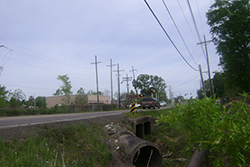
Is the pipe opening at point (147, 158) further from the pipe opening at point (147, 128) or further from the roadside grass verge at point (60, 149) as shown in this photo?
the pipe opening at point (147, 128)

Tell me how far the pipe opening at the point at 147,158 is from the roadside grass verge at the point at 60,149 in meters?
2.72

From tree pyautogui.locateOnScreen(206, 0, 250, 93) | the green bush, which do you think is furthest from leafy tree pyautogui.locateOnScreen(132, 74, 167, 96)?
the green bush

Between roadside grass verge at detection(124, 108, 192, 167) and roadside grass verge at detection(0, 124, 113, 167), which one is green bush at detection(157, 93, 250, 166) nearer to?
roadside grass verge at detection(0, 124, 113, 167)

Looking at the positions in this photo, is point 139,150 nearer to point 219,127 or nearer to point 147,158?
point 147,158

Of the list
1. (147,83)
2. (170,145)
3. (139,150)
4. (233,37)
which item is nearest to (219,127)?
(139,150)

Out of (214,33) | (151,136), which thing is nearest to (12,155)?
(151,136)

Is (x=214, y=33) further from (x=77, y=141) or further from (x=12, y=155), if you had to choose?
(x=12, y=155)

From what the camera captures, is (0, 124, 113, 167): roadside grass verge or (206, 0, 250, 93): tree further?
(206, 0, 250, 93): tree

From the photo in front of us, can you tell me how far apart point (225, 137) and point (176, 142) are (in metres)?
14.5

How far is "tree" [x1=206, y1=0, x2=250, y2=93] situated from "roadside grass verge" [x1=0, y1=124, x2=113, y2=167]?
29.9m

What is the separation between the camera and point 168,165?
40.7 ft

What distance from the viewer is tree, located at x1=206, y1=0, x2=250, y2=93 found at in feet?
103

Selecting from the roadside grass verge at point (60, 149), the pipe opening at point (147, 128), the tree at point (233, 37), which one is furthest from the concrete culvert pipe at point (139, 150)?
the tree at point (233, 37)

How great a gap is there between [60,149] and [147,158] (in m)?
6.91
